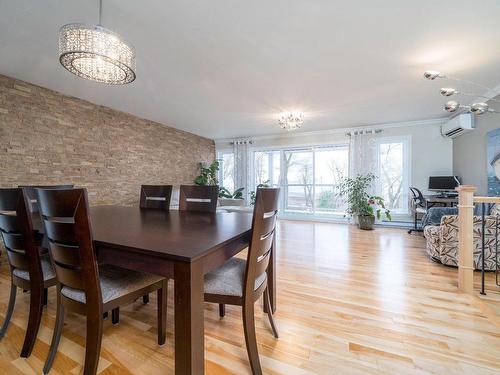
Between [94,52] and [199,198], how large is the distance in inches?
51.1

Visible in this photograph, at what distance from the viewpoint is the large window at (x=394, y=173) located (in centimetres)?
511

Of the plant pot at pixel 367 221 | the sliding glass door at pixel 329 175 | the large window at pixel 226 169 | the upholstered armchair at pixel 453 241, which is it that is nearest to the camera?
the upholstered armchair at pixel 453 241

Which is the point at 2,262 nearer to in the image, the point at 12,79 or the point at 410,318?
the point at 12,79

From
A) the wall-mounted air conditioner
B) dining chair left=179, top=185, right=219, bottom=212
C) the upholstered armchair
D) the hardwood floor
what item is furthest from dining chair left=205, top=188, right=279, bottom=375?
the wall-mounted air conditioner

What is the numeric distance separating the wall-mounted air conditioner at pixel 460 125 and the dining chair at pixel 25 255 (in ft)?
18.1

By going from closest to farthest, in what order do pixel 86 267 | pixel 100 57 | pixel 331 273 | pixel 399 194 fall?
pixel 86 267 → pixel 100 57 → pixel 331 273 → pixel 399 194

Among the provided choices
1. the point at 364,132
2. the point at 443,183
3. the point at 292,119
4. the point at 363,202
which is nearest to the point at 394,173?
the point at 443,183

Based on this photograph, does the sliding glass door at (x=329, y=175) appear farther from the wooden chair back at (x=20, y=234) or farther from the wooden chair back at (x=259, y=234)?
the wooden chair back at (x=20, y=234)

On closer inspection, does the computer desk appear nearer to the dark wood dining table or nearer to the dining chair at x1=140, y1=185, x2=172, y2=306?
the dark wood dining table

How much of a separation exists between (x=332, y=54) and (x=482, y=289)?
8.69ft

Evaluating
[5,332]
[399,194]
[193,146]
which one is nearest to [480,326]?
[5,332]

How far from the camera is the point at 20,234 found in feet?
4.45

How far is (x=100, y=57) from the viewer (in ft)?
4.89

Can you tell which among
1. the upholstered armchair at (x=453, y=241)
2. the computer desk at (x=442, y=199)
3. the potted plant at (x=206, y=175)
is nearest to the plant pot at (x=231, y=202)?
the potted plant at (x=206, y=175)
